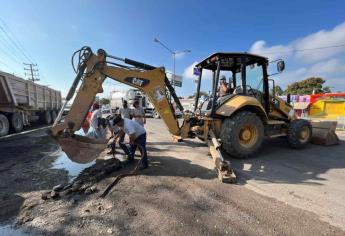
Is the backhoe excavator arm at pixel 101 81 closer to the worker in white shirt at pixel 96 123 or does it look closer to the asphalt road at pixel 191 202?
the asphalt road at pixel 191 202

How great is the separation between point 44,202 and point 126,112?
4.28m

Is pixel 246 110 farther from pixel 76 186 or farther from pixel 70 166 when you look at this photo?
pixel 70 166

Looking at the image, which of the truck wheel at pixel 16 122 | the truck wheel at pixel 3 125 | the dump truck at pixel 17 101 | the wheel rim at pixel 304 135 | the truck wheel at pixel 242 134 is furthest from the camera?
the truck wheel at pixel 16 122

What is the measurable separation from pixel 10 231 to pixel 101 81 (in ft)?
10.5

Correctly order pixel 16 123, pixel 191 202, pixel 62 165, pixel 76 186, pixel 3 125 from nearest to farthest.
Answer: pixel 191 202 → pixel 76 186 → pixel 62 165 → pixel 3 125 → pixel 16 123

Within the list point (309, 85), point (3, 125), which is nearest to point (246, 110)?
point (3, 125)

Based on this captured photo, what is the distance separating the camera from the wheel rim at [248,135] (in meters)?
5.89

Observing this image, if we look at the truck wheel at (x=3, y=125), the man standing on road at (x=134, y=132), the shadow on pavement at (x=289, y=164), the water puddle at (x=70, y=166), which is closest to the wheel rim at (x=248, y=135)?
the shadow on pavement at (x=289, y=164)

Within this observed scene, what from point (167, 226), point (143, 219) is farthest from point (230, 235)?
point (143, 219)

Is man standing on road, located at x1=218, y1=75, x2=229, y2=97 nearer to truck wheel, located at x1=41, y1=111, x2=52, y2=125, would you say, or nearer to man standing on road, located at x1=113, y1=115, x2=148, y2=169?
man standing on road, located at x1=113, y1=115, x2=148, y2=169

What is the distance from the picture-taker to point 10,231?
284 cm

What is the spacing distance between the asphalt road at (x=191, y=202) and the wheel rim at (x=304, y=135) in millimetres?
1334

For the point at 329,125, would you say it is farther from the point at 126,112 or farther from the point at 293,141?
the point at 126,112

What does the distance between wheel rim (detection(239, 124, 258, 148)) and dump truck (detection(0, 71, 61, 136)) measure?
10407mm
